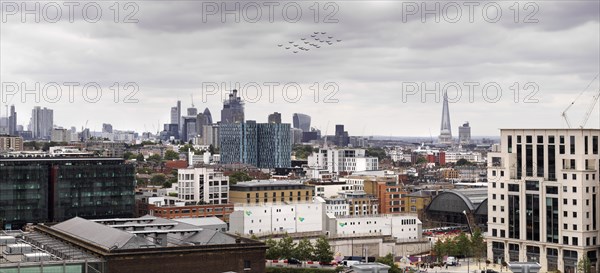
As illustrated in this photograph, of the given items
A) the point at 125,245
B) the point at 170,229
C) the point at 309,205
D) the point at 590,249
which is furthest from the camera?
the point at 309,205

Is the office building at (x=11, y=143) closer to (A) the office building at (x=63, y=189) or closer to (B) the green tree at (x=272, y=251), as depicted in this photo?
(A) the office building at (x=63, y=189)

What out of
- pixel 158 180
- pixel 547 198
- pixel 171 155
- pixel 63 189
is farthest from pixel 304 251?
pixel 171 155

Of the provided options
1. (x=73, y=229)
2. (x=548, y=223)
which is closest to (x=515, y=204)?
(x=548, y=223)

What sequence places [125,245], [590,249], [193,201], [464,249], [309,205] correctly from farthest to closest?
[193,201]
[309,205]
[464,249]
[590,249]
[125,245]

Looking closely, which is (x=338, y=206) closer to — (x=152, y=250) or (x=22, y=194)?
(x=22, y=194)

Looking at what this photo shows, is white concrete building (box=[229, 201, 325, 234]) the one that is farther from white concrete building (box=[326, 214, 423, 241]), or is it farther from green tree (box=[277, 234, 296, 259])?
green tree (box=[277, 234, 296, 259])

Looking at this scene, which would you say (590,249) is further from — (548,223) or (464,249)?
(464,249)

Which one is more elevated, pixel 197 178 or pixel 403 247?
pixel 197 178
